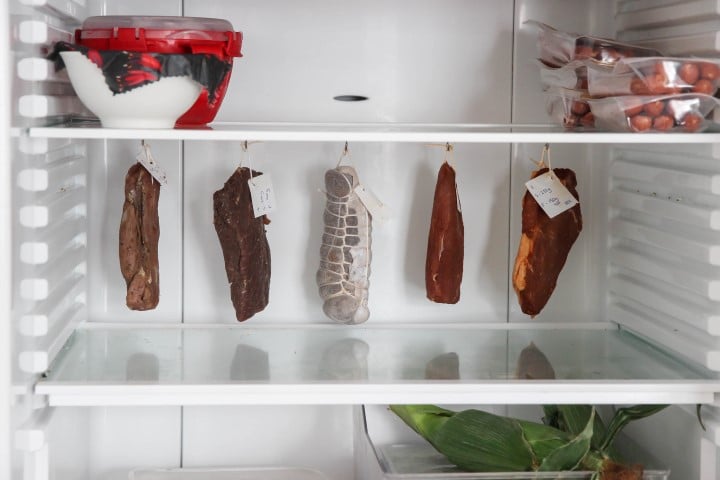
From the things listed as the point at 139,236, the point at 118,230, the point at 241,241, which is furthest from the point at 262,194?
the point at 118,230

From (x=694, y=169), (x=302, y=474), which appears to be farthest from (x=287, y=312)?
(x=694, y=169)

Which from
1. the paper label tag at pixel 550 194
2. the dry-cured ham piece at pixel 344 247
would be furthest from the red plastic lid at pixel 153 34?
the paper label tag at pixel 550 194

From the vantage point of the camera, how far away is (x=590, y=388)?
1495mm

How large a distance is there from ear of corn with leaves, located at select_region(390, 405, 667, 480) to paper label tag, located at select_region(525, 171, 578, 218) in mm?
339

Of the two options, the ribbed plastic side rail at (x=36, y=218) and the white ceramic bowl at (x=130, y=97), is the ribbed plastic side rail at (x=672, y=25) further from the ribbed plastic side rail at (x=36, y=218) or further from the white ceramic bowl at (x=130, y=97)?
the ribbed plastic side rail at (x=36, y=218)

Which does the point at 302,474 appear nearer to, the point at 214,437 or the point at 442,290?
the point at 214,437

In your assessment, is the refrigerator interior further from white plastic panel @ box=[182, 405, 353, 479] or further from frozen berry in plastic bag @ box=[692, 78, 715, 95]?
frozen berry in plastic bag @ box=[692, 78, 715, 95]

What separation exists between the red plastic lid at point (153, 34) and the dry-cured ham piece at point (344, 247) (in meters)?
0.32

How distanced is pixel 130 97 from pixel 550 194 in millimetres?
698

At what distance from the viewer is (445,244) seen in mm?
1725

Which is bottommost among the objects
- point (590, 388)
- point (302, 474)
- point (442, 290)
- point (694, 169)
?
point (302, 474)

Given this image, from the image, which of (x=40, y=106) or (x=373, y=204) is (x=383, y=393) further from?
(x=40, y=106)

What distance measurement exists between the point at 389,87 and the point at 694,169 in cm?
55

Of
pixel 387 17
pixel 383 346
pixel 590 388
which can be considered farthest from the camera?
pixel 387 17
